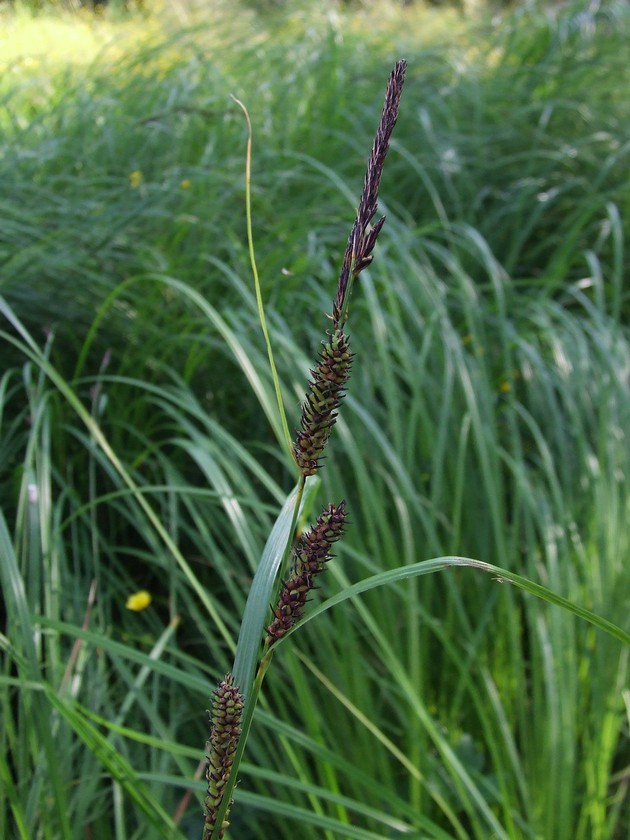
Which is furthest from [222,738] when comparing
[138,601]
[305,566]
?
[138,601]

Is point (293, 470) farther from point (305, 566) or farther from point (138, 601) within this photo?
point (305, 566)

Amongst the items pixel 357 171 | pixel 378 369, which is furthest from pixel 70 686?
pixel 357 171

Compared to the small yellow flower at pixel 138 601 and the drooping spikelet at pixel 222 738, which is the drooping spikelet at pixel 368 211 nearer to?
the drooping spikelet at pixel 222 738

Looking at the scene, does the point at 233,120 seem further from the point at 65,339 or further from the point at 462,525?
the point at 462,525

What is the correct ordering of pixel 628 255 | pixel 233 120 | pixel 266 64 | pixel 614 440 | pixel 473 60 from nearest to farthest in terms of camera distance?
pixel 614 440, pixel 233 120, pixel 628 255, pixel 266 64, pixel 473 60

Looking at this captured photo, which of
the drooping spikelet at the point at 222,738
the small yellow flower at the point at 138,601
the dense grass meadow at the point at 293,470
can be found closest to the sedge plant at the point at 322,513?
the drooping spikelet at the point at 222,738

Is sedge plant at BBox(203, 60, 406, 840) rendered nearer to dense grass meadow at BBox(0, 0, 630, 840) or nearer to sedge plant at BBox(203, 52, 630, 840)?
sedge plant at BBox(203, 52, 630, 840)

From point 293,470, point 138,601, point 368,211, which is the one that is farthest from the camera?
point 293,470
